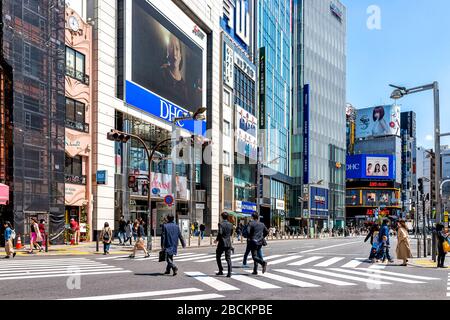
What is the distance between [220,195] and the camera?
61.0 m

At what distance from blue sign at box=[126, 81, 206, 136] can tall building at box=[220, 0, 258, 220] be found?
30.5ft

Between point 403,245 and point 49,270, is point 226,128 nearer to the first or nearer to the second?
point 403,245

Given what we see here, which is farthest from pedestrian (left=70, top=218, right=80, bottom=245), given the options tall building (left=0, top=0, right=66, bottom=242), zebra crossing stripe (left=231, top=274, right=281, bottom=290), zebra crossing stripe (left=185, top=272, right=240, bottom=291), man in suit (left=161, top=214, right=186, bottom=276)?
zebra crossing stripe (left=231, top=274, right=281, bottom=290)

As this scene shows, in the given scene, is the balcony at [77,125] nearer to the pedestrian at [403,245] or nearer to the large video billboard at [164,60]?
the large video billboard at [164,60]

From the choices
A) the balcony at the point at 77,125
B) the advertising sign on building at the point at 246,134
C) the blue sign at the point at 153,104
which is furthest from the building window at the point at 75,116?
the advertising sign on building at the point at 246,134

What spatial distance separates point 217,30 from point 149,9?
16.4 m

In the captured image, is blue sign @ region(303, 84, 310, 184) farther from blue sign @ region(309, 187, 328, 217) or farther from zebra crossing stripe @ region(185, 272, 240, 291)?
zebra crossing stripe @ region(185, 272, 240, 291)

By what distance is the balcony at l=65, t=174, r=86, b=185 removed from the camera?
113 ft

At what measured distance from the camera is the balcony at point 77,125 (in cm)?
3478

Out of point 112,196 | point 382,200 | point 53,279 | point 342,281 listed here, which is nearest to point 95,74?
point 112,196

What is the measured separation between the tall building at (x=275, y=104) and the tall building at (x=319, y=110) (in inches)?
118
